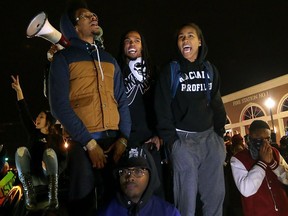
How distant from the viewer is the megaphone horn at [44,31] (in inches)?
178

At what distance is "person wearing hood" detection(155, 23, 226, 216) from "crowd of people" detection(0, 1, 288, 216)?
1 centimetres

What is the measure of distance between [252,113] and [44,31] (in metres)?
Result: 30.7

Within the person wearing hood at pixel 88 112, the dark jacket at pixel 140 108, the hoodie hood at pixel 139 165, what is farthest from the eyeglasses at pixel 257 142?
the person wearing hood at pixel 88 112

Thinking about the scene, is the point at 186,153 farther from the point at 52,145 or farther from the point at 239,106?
the point at 239,106

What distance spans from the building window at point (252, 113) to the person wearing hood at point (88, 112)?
29.6 m

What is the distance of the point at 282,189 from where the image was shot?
4941mm

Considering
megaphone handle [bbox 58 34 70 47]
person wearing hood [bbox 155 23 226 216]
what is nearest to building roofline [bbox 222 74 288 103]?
person wearing hood [bbox 155 23 226 216]

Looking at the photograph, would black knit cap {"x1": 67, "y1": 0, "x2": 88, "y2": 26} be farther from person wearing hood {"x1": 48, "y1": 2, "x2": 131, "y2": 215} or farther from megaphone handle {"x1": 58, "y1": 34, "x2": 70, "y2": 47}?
megaphone handle {"x1": 58, "y1": 34, "x2": 70, "y2": 47}

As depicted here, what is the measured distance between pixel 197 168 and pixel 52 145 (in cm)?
283

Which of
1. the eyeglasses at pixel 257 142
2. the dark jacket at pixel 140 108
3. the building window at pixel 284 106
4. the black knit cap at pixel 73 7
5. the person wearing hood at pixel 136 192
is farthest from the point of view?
the building window at pixel 284 106

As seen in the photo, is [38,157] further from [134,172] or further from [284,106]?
[284,106]

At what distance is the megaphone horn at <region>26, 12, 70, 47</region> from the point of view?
4.53 meters

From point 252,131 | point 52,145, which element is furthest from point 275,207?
point 52,145

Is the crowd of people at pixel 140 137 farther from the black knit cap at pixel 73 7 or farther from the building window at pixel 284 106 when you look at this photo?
the building window at pixel 284 106
